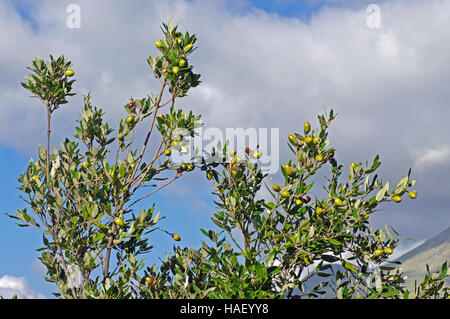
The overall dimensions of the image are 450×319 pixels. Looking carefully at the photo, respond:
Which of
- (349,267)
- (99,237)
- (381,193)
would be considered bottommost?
(349,267)

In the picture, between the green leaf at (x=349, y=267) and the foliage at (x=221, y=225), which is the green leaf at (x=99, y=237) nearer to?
the foliage at (x=221, y=225)

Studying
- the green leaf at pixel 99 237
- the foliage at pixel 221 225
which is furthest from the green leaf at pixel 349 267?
the green leaf at pixel 99 237

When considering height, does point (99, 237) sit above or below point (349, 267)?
above

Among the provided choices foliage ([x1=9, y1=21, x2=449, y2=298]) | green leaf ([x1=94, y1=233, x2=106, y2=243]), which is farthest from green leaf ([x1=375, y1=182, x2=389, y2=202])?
green leaf ([x1=94, y1=233, x2=106, y2=243])

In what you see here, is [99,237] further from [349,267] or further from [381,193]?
[381,193]

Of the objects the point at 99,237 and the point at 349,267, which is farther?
the point at 99,237

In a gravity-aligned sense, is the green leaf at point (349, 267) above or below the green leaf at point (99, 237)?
below

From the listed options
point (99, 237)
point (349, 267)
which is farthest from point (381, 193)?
point (99, 237)

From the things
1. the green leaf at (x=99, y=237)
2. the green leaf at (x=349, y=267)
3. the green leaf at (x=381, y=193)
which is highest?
the green leaf at (x=381, y=193)

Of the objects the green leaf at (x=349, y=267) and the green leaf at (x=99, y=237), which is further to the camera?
the green leaf at (x=99, y=237)

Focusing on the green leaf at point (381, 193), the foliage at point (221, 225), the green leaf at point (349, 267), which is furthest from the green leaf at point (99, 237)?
the green leaf at point (381, 193)
